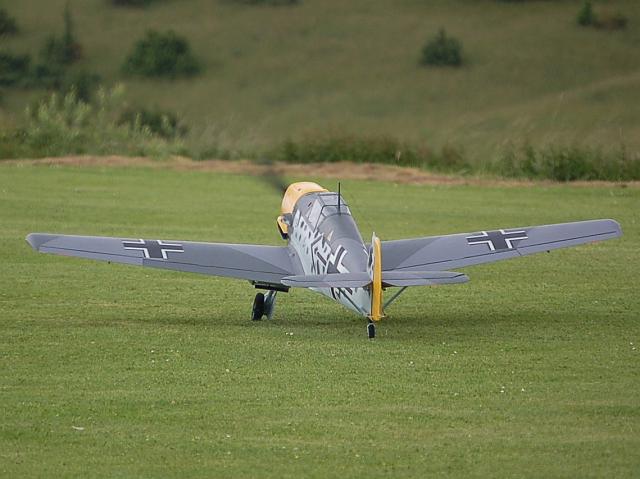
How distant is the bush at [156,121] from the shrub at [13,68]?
5.33 m

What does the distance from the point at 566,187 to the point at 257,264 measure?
17.5 m

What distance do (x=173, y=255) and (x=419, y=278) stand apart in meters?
3.27

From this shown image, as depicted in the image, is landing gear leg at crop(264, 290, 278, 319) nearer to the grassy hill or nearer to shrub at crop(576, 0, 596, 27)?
the grassy hill

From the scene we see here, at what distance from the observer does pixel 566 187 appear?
32.0 meters

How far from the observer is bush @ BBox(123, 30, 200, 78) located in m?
38.4

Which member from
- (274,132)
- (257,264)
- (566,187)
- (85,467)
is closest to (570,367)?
(257,264)

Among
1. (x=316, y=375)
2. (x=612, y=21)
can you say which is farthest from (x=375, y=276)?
(x=612, y=21)

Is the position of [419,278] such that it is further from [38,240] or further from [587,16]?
[587,16]

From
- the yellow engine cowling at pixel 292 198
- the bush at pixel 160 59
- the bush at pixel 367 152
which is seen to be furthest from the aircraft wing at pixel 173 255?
the bush at pixel 160 59

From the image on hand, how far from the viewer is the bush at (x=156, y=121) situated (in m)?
37.1

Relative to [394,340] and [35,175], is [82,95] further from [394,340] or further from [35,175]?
[394,340]

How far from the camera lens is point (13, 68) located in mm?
42281

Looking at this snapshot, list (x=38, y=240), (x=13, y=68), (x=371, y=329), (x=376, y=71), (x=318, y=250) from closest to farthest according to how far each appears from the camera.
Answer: (x=371, y=329)
(x=318, y=250)
(x=38, y=240)
(x=13, y=68)
(x=376, y=71)

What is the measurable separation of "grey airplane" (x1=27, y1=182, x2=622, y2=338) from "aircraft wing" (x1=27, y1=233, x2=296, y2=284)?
11 mm
